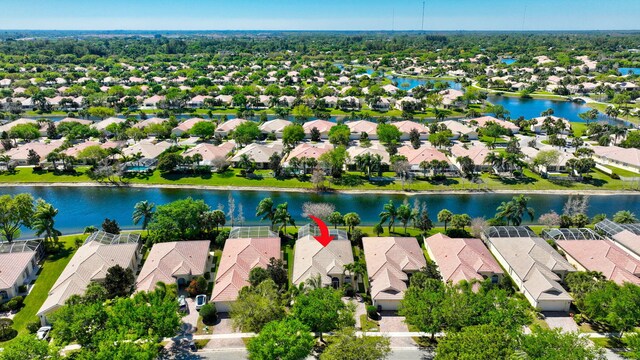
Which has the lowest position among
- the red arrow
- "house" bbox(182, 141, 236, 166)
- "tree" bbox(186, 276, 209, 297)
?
"tree" bbox(186, 276, 209, 297)

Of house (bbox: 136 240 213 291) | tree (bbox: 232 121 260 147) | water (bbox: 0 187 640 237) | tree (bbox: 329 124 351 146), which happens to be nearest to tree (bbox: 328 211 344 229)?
water (bbox: 0 187 640 237)

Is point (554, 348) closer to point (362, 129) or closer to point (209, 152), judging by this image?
point (209, 152)

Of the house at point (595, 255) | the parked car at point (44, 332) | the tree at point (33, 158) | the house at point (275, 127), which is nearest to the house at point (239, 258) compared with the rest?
the parked car at point (44, 332)

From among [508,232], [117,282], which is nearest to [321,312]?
[117,282]

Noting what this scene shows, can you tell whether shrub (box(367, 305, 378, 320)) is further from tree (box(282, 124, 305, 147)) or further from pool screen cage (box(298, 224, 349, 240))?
tree (box(282, 124, 305, 147))

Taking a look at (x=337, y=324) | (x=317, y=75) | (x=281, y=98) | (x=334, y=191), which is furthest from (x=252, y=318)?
(x=317, y=75)
